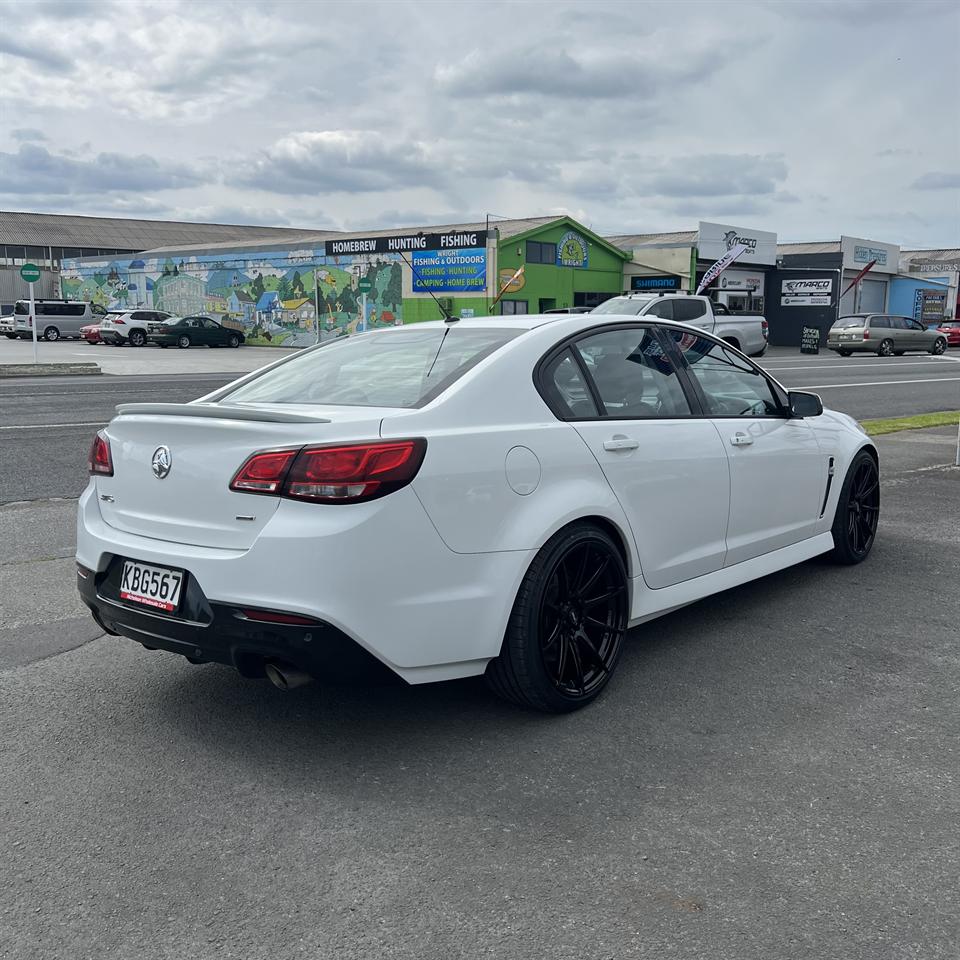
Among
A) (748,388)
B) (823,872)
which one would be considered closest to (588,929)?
(823,872)

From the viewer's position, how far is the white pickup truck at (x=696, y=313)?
23.0m

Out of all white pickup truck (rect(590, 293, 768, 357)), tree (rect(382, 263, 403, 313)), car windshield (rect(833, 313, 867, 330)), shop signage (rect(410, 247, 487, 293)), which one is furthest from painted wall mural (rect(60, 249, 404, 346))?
car windshield (rect(833, 313, 867, 330))

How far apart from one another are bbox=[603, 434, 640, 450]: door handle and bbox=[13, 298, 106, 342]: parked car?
164ft

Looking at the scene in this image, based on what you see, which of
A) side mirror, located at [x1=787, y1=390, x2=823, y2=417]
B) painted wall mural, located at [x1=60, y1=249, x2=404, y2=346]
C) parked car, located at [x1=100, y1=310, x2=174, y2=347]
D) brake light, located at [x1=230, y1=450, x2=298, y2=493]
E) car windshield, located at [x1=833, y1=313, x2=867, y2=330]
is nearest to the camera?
brake light, located at [x1=230, y1=450, x2=298, y2=493]

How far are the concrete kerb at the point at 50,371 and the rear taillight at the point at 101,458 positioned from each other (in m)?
23.2

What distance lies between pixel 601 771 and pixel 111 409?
45.0 ft

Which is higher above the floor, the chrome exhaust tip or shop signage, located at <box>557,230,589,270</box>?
shop signage, located at <box>557,230,589,270</box>

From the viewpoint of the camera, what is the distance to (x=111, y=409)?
15.7 m

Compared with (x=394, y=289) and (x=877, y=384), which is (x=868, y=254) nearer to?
(x=394, y=289)

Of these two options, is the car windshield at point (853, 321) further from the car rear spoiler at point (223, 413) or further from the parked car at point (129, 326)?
the car rear spoiler at point (223, 413)

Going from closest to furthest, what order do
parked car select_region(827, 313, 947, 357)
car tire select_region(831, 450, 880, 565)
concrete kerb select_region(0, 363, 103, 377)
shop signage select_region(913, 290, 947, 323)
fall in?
car tire select_region(831, 450, 880, 565)
concrete kerb select_region(0, 363, 103, 377)
parked car select_region(827, 313, 947, 357)
shop signage select_region(913, 290, 947, 323)

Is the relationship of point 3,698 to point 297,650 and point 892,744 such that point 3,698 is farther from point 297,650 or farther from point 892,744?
point 892,744

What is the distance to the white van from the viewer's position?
1948 inches

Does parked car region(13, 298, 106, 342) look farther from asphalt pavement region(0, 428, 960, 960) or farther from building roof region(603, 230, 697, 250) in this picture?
asphalt pavement region(0, 428, 960, 960)
